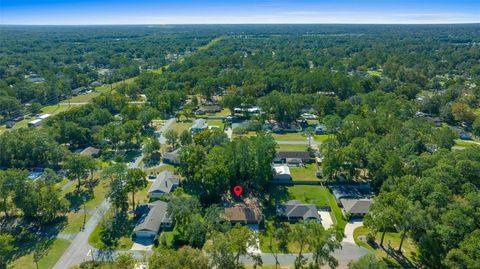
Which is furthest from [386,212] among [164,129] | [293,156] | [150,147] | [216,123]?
[164,129]

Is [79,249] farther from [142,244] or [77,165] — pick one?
[77,165]

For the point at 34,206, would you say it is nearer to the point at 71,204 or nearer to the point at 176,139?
the point at 71,204

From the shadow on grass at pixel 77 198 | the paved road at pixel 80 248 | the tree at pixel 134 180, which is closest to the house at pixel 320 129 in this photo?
the tree at pixel 134 180

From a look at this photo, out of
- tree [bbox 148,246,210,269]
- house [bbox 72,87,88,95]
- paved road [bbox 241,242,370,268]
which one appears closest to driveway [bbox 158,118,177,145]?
paved road [bbox 241,242,370,268]

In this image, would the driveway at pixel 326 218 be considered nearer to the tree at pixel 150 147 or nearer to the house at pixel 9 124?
the tree at pixel 150 147

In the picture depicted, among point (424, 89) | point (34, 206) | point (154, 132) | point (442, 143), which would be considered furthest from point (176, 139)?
point (424, 89)
